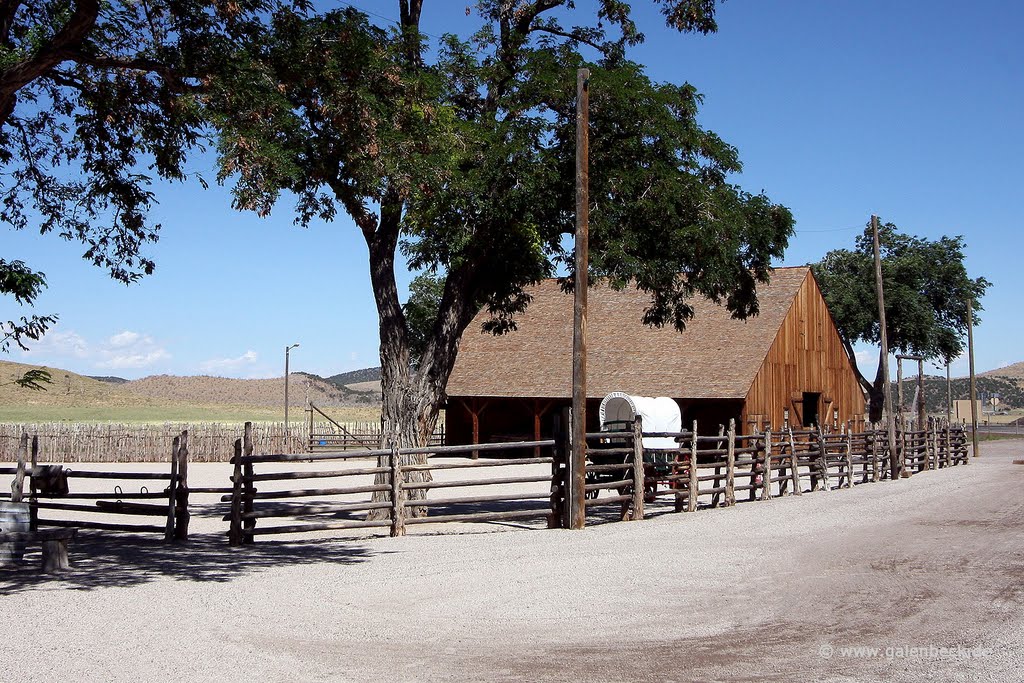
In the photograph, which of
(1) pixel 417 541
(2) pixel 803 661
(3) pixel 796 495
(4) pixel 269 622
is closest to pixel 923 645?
(2) pixel 803 661

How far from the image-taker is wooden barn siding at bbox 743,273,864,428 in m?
39.7

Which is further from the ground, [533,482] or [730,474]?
[730,474]

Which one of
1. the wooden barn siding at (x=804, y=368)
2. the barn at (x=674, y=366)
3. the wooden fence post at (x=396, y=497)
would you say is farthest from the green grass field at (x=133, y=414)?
the wooden fence post at (x=396, y=497)

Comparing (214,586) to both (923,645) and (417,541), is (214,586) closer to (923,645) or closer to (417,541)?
(417,541)

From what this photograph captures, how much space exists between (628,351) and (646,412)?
1618 cm

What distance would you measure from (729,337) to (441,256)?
83.3 ft

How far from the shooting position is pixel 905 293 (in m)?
60.0

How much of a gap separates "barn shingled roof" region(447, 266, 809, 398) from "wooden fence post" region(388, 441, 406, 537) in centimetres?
2392

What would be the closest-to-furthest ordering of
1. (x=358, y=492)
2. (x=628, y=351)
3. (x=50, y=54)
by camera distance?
(x=50, y=54), (x=358, y=492), (x=628, y=351)

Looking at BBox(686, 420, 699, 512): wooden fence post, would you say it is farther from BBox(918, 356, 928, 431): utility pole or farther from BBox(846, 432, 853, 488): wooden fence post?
BBox(918, 356, 928, 431): utility pole

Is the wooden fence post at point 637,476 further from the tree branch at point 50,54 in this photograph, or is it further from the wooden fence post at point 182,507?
the tree branch at point 50,54

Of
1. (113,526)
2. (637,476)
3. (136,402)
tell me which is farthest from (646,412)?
(136,402)

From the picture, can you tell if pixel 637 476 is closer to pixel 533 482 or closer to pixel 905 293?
pixel 533 482

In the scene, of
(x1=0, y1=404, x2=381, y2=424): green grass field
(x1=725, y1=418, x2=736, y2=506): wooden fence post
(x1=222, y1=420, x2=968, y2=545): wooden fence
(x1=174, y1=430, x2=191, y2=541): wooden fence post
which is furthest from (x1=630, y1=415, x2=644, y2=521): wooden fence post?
(x1=0, y1=404, x2=381, y2=424): green grass field
